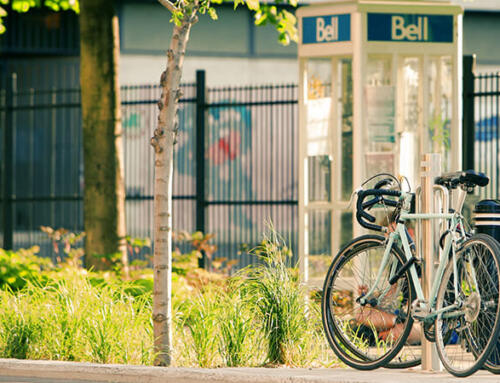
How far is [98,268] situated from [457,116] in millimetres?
4375

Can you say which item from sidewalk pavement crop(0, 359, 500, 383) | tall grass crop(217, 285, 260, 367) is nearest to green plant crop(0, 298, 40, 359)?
sidewalk pavement crop(0, 359, 500, 383)

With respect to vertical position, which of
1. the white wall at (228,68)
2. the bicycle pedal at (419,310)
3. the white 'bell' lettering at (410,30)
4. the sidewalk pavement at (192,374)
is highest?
the white wall at (228,68)

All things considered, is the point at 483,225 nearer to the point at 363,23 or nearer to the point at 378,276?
the point at 378,276

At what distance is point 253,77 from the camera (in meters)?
19.6

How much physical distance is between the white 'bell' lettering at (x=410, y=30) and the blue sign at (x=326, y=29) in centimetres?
45

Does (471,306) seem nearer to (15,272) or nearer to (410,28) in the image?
(410,28)

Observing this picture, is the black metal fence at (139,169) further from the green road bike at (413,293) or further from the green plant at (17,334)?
the green road bike at (413,293)

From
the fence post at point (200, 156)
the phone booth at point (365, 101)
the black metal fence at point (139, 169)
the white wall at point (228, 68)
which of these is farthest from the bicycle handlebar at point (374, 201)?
the white wall at point (228, 68)

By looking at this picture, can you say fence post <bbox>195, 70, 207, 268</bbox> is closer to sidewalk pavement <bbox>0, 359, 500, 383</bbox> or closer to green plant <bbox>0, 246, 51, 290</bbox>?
green plant <bbox>0, 246, 51, 290</bbox>

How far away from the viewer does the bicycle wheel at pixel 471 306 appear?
545 centimetres

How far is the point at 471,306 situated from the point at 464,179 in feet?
2.67

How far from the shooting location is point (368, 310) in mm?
6398

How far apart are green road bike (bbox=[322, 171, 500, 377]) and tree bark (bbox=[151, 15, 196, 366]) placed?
108cm

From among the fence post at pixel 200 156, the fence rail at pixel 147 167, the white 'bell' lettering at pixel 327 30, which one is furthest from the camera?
the fence rail at pixel 147 167
